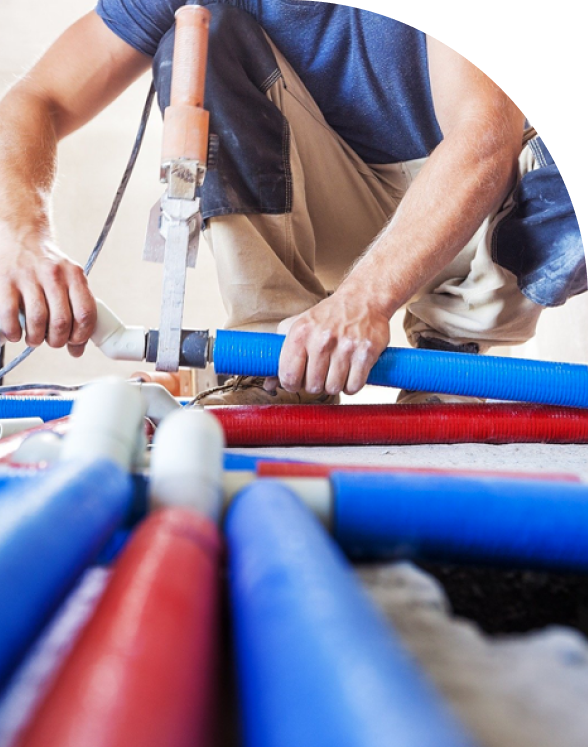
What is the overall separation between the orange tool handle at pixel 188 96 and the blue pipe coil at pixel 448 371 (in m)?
0.29

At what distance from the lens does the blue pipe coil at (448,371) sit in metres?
0.92

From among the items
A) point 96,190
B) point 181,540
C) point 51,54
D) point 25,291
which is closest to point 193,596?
point 181,540

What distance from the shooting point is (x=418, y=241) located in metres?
0.98

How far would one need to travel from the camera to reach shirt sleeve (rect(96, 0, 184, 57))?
4.07 ft

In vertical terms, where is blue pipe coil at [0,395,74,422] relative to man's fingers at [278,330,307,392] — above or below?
below

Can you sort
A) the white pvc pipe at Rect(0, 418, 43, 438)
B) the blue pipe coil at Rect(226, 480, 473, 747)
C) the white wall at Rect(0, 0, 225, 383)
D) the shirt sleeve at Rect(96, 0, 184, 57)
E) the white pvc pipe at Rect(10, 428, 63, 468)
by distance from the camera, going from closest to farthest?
the blue pipe coil at Rect(226, 480, 473, 747) → the white pvc pipe at Rect(10, 428, 63, 468) → the white pvc pipe at Rect(0, 418, 43, 438) → the shirt sleeve at Rect(96, 0, 184, 57) → the white wall at Rect(0, 0, 225, 383)

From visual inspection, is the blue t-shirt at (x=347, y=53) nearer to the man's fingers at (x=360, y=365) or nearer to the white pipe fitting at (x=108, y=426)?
the man's fingers at (x=360, y=365)

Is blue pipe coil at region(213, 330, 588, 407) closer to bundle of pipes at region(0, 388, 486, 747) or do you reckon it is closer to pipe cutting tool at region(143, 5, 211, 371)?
pipe cutting tool at region(143, 5, 211, 371)

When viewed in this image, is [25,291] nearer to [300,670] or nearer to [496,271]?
[300,670]

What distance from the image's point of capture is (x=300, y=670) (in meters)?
0.18

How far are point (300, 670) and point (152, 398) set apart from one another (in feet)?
2.36

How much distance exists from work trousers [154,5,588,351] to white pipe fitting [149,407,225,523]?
928mm

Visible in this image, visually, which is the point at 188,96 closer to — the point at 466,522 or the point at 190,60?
the point at 190,60

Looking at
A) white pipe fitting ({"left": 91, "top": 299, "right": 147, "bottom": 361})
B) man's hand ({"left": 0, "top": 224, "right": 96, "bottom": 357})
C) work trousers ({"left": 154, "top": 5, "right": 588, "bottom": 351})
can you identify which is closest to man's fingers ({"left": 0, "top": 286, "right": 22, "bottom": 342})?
man's hand ({"left": 0, "top": 224, "right": 96, "bottom": 357})
